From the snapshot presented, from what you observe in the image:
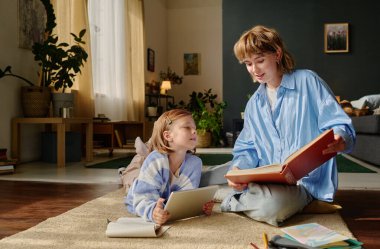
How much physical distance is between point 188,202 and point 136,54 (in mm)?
5717

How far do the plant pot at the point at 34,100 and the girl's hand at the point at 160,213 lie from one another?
264cm

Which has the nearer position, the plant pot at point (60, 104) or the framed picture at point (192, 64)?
the plant pot at point (60, 104)

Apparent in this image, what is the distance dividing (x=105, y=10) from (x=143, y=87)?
1616 millimetres

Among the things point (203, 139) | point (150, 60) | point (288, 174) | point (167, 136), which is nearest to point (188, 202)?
point (167, 136)

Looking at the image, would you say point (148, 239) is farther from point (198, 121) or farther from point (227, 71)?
point (227, 71)

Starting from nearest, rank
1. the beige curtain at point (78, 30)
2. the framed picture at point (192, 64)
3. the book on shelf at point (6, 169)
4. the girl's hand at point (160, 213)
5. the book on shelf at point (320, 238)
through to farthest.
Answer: the book on shelf at point (320, 238), the girl's hand at point (160, 213), the book on shelf at point (6, 169), the beige curtain at point (78, 30), the framed picture at point (192, 64)

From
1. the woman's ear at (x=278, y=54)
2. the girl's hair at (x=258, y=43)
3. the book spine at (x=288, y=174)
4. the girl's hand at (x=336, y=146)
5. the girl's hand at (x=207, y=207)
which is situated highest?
the girl's hair at (x=258, y=43)

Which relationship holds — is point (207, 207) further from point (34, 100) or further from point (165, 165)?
point (34, 100)

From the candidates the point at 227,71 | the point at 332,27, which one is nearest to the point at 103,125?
the point at 227,71

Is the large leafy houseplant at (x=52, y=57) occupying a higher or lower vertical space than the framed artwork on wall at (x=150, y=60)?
lower

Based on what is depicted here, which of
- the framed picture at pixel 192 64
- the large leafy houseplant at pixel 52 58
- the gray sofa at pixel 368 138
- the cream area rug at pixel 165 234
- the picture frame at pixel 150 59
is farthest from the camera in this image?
the framed picture at pixel 192 64

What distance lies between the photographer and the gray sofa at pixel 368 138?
11.6 feet

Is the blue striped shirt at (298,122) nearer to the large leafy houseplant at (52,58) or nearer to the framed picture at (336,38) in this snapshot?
the large leafy houseplant at (52,58)

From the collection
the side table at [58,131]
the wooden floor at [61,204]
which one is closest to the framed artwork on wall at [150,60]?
the side table at [58,131]
